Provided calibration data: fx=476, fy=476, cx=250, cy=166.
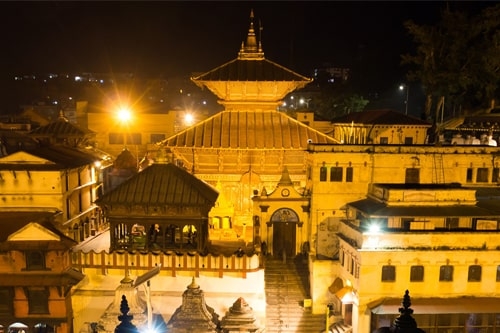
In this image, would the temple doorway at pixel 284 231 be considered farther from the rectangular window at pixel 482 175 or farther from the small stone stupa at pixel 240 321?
the rectangular window at pixel 482 175

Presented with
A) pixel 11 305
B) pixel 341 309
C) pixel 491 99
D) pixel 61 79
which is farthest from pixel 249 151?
pixel 61 79

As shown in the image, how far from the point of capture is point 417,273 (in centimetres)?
2378

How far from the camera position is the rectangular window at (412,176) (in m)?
28.5

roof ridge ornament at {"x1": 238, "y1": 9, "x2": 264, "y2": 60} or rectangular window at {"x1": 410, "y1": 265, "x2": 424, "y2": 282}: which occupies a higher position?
roof ridge ornament at {"x1": 238, "y1": 9, "x2": 264, "y2": 60}

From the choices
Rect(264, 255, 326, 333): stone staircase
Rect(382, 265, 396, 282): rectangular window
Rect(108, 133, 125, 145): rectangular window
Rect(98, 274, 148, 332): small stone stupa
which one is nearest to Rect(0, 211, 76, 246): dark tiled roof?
Rect(98, 274, 148, 332): small stone stupa

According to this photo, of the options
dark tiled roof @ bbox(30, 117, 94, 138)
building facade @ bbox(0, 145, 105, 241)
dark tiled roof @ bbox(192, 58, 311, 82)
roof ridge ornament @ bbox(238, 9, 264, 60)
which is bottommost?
building facade @ bbox(0, 145, 105, 241)

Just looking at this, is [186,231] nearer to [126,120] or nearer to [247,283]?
[247,283]

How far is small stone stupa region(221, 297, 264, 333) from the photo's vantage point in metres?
20.9

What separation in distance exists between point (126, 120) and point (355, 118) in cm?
2572

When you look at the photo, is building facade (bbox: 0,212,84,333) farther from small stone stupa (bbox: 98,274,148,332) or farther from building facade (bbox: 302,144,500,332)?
building facade (bbox: 302,144,500,332)

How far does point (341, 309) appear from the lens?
2567 centimetres

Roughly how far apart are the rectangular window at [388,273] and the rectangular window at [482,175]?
995 cm

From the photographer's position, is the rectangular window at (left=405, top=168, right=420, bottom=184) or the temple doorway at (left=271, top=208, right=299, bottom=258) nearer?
the rectangular window at (left=405, top=168, right=420, bottom=184)

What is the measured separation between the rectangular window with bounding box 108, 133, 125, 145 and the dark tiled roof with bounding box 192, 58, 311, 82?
23716 millimetres
